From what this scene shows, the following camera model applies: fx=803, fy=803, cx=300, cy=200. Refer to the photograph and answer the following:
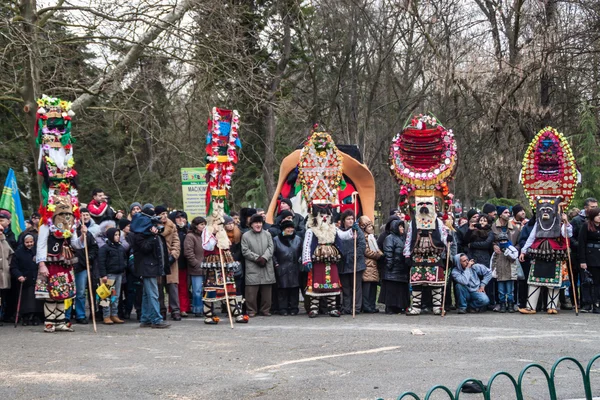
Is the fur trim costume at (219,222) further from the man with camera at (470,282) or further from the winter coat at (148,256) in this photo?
the man with camera at (470,282)

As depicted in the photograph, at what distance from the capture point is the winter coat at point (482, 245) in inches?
555

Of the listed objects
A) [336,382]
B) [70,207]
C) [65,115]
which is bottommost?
[336,382]

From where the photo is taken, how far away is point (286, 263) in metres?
14.0

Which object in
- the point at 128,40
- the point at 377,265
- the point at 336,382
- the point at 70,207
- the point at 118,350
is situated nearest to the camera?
the point at 336,382

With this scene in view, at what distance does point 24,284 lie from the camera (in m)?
12.6

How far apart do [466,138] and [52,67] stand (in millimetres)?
14309

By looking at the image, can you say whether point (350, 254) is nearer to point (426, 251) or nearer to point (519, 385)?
point (426, 251)

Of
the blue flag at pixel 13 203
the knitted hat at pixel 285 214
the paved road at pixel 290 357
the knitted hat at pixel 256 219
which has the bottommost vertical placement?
the paved road at pixel 290 357

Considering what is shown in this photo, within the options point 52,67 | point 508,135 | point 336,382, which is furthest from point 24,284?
point 508,135

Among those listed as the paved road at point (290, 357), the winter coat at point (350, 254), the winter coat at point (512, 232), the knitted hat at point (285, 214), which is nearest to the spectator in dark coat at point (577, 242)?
the paved road at point (290, 357)

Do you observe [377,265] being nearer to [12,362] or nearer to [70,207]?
[70,207]

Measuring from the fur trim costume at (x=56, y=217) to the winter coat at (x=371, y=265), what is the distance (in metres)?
5.07

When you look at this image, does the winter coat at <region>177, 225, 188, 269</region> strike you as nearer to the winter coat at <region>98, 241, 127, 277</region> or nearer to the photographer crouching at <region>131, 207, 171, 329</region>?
the winter coat at <region>98, 241, 127, 277</region>

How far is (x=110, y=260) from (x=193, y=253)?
1.54m
